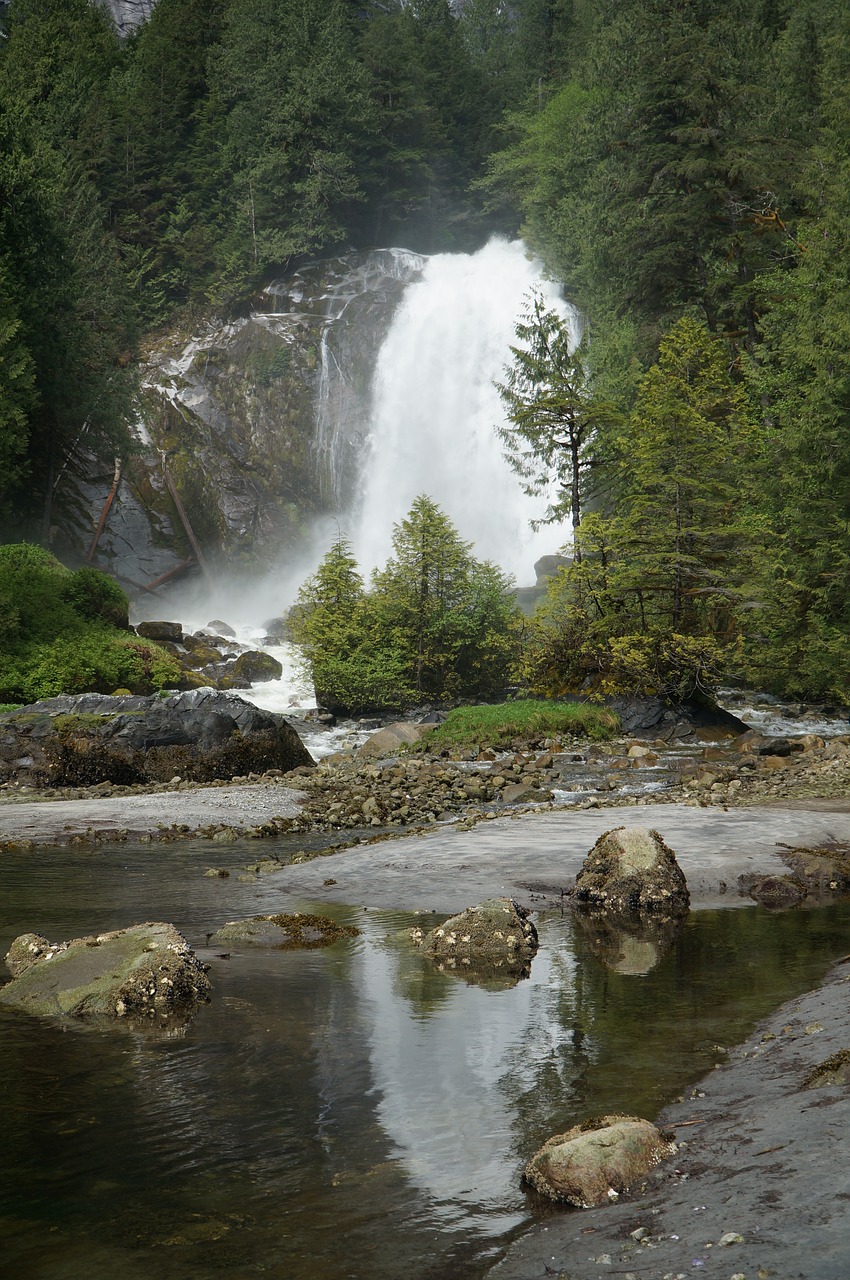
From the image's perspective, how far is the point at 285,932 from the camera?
26.8 ft

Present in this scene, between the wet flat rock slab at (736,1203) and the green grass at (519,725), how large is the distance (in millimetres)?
17397

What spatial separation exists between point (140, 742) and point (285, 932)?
10931 millimetres

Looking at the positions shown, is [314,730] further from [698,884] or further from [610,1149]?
[610,1149]

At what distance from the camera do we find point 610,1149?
3902mm

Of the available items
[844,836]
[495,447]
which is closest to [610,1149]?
[844,836]

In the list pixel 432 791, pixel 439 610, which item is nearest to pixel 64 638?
pixel 439 610

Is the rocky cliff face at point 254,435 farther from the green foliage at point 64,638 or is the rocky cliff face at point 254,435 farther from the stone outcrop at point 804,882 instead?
the stone outcrop at point 804,882

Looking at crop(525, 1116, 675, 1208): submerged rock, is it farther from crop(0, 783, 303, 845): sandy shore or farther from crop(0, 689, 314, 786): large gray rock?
crop(0, 689, 314, 786): large gray rock

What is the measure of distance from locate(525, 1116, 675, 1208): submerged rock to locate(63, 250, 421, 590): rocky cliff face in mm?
44794

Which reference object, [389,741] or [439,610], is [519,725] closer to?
[389,741]

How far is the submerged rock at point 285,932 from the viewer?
26.1ft

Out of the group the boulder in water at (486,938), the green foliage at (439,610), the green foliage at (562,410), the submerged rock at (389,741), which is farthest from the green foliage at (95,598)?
the boulder in water at (486,938)

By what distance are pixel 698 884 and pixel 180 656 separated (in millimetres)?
25053

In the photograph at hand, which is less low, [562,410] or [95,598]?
[562,410]
